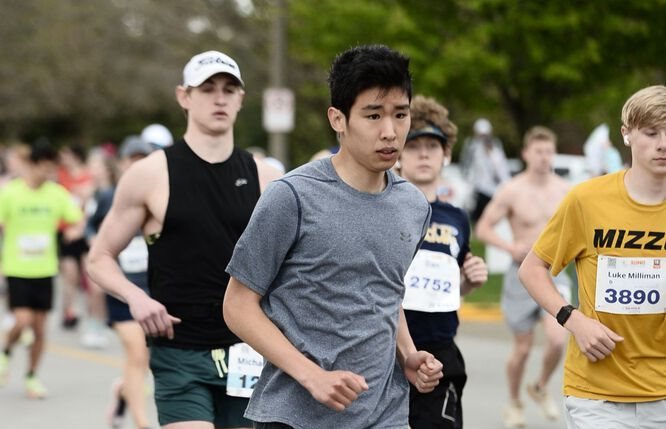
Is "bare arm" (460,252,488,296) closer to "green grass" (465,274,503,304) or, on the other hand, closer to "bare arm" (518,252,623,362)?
"bare arm" (518,252,623,362)

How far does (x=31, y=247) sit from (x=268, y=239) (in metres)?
8.51

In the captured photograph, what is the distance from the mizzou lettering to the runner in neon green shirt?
7315mm

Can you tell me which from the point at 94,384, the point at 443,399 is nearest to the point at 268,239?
the point at 443,399

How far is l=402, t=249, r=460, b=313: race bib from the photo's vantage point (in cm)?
585

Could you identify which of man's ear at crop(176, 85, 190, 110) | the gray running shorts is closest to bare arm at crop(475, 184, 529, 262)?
the gray running shorts

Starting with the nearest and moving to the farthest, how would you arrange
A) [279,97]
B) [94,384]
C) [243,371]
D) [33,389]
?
[243,371] → [33,389] → [94,384] → [279,97]

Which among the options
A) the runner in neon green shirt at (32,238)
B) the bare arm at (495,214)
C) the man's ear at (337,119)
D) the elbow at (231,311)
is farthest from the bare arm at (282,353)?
the runner in neon green shirt at (32,238)

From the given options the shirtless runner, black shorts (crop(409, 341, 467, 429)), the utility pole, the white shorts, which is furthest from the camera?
the utility pole

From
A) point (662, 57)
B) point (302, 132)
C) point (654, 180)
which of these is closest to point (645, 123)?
point (654, 180)

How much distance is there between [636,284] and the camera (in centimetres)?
481

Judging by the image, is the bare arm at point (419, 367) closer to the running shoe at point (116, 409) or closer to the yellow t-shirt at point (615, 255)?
the yellow t-shirt at point (615, 255)

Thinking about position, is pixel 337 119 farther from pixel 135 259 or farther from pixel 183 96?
pixel 135 259

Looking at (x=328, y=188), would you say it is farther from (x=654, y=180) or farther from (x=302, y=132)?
(x=302, y=132)

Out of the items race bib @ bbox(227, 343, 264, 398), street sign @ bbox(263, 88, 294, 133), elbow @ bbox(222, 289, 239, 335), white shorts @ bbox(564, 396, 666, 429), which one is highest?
A: street sign @ bbox(263, 88, 294, 133)
